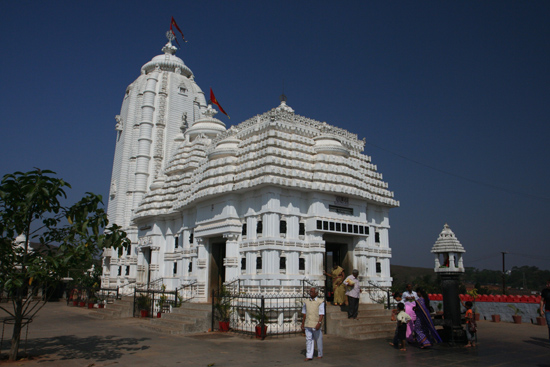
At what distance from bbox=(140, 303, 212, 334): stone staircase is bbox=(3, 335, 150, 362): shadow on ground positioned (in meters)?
1.97

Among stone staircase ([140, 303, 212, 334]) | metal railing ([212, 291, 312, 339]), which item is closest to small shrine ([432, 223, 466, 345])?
metal railing ([212, 291, 312, 339])

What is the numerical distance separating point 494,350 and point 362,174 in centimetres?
1119

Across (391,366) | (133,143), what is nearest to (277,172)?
(391,366)

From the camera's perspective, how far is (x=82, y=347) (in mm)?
12984

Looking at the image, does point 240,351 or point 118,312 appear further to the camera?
point 118,312

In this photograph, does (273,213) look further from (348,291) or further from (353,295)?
(353,295)

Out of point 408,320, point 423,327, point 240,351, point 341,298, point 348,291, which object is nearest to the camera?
point 408,320

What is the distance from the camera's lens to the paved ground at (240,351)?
10.8 metres

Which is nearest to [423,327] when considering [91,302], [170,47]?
[91,302]

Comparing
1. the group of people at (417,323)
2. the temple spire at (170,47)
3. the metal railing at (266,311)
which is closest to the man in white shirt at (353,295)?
the metal railing at (266,311)

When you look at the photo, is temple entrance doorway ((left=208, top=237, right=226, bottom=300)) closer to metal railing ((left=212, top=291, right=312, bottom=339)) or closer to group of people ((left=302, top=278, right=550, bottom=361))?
metal railing ((left=212, top=291, right=312, bottom=339))

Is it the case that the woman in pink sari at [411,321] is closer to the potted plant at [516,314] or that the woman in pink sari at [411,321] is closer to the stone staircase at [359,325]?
the stone staircase at [359,325]

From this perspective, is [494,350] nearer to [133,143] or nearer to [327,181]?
[327,181]

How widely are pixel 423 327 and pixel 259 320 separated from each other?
6177mm
